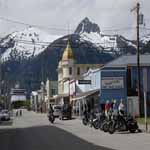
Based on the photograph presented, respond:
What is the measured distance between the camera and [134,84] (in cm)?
7975

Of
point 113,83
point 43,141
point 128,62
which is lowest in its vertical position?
point 43,141

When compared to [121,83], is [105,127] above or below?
below

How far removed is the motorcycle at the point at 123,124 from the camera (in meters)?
36.4

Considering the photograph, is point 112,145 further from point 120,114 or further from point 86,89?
point 86,89

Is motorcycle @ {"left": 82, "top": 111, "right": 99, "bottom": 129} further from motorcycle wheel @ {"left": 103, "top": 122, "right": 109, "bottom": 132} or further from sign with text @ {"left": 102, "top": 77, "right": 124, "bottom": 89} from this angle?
sign with text @ {"left": 102, "top": 77, "right": 124, "bottom": 89}

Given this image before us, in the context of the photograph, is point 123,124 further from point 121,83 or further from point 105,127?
point 121,83

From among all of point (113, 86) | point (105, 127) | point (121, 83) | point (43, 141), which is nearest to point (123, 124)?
point (105, 127)

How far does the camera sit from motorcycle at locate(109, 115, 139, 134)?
120 feet

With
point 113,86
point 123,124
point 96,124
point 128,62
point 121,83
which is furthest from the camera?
point 128,62

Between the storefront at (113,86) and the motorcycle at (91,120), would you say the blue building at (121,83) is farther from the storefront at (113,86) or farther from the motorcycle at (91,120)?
the motorcycle at (91,120)

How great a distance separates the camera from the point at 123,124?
36844mm

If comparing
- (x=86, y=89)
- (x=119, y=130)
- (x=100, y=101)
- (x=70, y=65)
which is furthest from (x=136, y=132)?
(x=70, y=65)

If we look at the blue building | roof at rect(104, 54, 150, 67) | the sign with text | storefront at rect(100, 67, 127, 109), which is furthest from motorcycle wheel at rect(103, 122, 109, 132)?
roof at rect(104, 54, 150, 67)

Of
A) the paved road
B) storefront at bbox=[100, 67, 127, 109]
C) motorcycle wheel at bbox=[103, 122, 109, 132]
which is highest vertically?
storefront at bbox=[100, 67, 127, 109]
